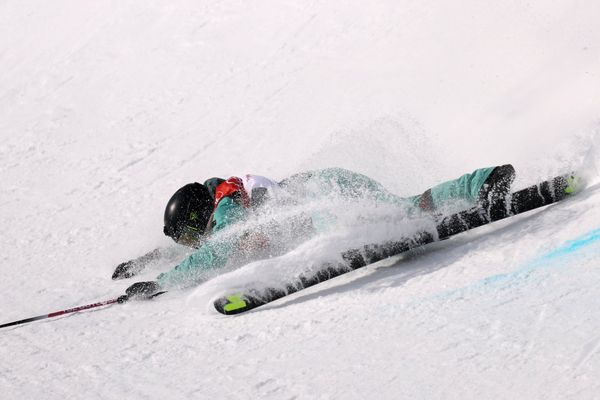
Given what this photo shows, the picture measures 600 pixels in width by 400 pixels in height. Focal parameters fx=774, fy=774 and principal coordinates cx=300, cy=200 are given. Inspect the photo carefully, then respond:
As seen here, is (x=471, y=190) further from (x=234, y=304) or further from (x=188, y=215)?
(x=188, y=215)

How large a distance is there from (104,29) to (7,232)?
4.30 m

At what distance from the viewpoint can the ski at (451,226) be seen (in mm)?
3859

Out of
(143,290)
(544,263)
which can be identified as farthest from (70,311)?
(544,263)

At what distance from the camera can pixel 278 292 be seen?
12.6ft

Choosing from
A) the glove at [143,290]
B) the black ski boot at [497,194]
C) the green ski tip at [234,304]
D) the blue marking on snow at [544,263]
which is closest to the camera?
the blue marking on snow at [544,263]

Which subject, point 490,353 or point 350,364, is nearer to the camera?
point 490,353

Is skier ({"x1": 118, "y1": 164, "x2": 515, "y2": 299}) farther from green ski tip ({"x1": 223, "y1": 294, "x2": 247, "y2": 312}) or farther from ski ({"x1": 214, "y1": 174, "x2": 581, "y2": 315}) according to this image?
green ski tip ({"x1": 223, "y1": 294, "x2": 247, "y2": 312})

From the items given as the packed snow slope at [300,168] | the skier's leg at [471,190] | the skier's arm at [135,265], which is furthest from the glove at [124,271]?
the skier's leg at [471,190]

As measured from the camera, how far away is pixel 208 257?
4.27m

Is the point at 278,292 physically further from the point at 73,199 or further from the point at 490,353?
the point at 73,199

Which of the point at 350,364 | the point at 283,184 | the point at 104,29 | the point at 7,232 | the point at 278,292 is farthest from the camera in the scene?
the point at 104,29

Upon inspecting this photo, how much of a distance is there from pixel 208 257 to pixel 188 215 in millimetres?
376

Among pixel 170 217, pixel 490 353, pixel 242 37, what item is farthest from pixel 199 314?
pixel 242 37

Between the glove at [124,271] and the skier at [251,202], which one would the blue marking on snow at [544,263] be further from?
the glove at [124,271]
